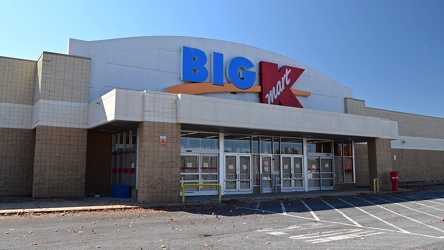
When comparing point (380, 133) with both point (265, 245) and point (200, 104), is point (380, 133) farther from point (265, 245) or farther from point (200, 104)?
point (265, 245)

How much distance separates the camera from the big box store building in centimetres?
1661

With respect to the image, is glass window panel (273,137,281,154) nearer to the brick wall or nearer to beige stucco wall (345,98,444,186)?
beige stucco wall (345,98,444,186)

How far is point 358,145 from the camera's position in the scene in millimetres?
29266

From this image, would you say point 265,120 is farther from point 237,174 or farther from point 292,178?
point 292,178

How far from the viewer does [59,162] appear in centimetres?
1811

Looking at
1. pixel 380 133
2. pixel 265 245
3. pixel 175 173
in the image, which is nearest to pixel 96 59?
pixel 175 173

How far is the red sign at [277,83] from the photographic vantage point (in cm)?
2442

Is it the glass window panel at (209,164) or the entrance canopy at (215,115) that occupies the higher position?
the entrance canopy at (215,115)

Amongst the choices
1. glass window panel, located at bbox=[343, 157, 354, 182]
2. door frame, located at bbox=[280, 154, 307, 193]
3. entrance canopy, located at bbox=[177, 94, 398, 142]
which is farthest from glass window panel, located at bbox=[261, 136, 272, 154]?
glass window panel, located at bbox=[343, 157, 354, 182]

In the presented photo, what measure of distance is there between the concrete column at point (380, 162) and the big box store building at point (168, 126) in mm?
64

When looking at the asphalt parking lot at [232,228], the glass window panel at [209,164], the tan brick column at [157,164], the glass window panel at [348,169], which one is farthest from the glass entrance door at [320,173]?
the tan brick column at [157,164]

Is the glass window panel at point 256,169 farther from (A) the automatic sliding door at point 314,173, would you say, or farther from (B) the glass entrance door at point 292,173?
(A) the automatic sliding door at point 314,173

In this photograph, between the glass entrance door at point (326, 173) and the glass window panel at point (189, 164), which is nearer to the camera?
the glass window panel at point (189, 164)

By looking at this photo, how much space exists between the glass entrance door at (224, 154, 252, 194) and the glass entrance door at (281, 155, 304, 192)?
8.44ft
